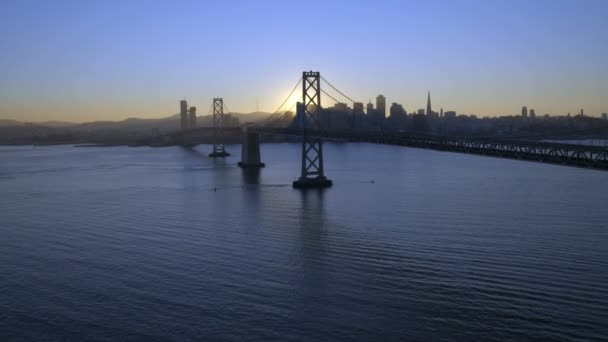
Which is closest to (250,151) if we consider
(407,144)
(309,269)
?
(407,144)

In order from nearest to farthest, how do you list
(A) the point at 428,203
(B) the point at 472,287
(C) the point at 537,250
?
(B) the point at 472,287 → (C) the point at 537,250 → (A) the point at 428,203

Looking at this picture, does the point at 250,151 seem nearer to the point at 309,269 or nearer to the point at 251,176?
the point at 251,176

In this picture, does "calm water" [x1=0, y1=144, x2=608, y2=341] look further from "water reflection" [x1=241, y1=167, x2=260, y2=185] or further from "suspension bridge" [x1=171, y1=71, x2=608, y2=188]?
"water reflection" [x1=241, y1=167, x2=260, y2=185]

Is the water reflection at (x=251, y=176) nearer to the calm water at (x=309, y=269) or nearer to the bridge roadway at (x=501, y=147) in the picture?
the bridge roadway at (x=501, y=147)

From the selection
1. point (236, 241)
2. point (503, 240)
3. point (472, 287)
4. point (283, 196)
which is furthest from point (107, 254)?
point (283, 196)

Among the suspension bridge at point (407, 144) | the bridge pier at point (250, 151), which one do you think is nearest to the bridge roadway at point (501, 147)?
the suspension bridge at point (407, 144)

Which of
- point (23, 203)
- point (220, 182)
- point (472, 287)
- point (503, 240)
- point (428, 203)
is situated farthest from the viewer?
point (220, 182)

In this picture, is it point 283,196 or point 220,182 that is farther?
point 220,182

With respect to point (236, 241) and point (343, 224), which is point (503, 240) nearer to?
point (343, 224)
